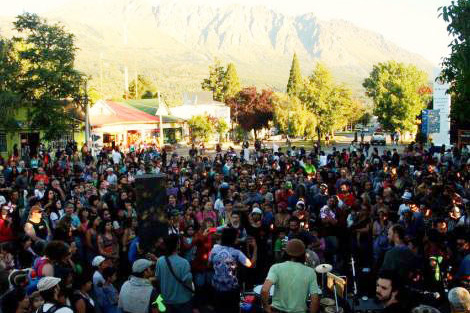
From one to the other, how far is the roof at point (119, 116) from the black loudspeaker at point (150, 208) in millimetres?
35279

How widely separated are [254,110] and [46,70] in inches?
1207

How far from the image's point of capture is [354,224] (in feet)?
30.8

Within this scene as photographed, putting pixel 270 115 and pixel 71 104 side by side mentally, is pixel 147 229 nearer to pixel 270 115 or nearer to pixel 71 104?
pixel 71 104

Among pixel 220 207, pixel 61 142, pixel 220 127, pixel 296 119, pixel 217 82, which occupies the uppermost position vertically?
pixel 217 82

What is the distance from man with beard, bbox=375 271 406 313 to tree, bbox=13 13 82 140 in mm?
27438

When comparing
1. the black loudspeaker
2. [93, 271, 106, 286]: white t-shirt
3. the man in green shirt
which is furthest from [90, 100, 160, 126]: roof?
the man in green shirt

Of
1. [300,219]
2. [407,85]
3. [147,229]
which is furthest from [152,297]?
[407,85]

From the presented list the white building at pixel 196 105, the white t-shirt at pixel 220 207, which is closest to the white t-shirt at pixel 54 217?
the white t-shirt at pixel 220 207

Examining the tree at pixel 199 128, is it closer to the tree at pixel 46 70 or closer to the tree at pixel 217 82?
the tree at pixel 46 70

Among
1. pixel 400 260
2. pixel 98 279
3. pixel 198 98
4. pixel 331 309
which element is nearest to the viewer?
pixel 98 279

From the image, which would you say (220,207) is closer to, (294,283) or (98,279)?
(98,279)

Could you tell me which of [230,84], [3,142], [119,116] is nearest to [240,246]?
[3,142]

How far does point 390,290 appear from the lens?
170 inches

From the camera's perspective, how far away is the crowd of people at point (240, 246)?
5004 mm
